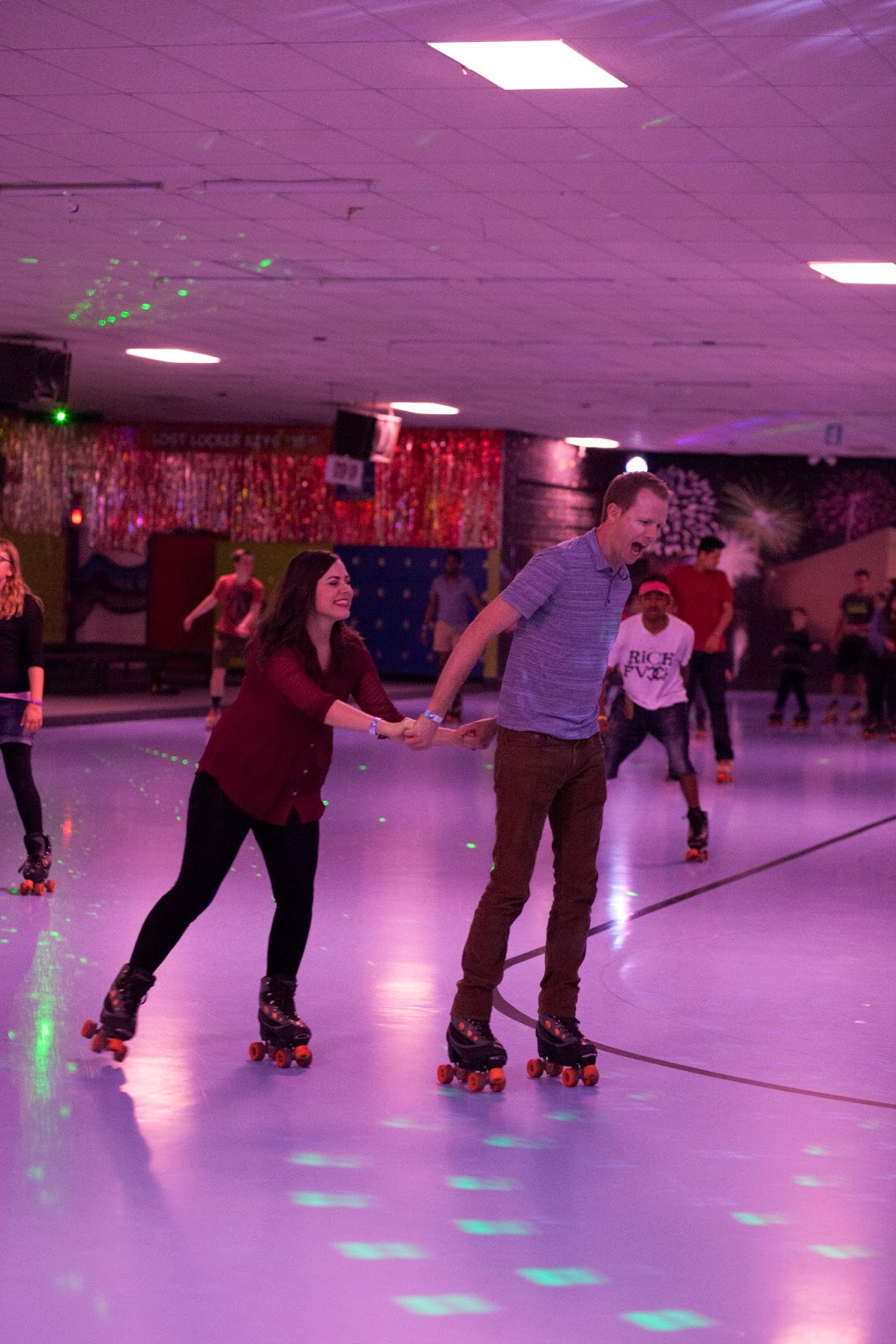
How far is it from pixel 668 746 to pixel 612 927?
192 centimetres

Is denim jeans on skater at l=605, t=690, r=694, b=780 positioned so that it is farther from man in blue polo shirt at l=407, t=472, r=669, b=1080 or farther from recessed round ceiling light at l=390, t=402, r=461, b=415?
recessed round ceiling light at l=390, t=402, r=461, b=415

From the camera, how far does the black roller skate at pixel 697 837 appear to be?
791cm

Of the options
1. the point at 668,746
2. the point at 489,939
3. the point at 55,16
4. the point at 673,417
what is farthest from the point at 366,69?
the point at 673,417

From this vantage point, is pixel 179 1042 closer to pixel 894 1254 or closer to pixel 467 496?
pixel 894 1254

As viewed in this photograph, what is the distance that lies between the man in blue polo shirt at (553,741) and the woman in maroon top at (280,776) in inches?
9.3

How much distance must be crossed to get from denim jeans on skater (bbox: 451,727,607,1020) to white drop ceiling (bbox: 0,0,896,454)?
9.93ft

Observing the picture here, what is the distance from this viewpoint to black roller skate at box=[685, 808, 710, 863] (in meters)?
7.91

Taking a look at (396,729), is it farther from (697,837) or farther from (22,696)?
(697,837)

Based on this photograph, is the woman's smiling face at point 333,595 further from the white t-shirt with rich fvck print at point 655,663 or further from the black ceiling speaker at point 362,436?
the black ceiling speaker at point 362,436

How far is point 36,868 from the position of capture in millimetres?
6531

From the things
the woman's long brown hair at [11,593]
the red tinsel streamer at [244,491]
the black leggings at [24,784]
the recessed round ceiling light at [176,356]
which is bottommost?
the black leggings at [24,784]

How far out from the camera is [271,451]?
22.4 meters

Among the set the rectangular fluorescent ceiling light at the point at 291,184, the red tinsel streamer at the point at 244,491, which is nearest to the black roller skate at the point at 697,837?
the rectangular fluorescent ceiling light at the point at 291,184

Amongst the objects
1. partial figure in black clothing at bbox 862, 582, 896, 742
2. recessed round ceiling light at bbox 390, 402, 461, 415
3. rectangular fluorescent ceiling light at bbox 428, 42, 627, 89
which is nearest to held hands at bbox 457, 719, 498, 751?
rectangular fluorescent ceiling light at bbox 428, 42, 627, 89
